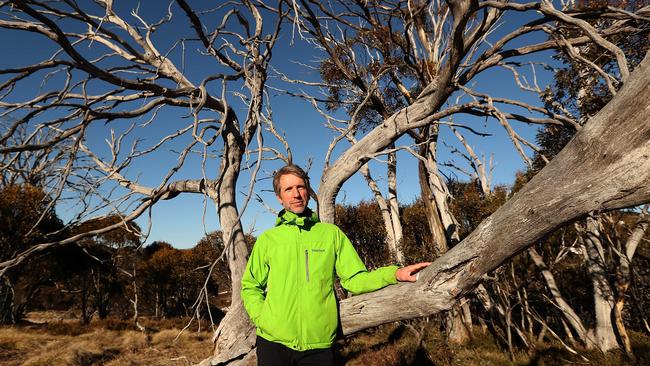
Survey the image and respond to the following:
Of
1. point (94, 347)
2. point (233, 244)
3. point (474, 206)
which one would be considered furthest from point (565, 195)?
point (94, 347)

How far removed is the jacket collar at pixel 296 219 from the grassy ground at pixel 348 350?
12.2 feet

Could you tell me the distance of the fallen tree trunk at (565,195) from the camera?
1.03 m

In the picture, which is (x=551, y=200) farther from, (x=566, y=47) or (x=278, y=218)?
(x=566, y=47)

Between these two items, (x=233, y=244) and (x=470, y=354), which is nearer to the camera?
(x=233, y=244)

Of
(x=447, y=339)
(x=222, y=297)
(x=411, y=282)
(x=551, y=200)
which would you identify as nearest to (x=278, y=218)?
(x=411, y=282)

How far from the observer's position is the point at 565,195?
117cm

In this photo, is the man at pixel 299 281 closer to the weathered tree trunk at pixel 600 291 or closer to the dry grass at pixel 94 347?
the weathered tree trunk at pixel 600 291

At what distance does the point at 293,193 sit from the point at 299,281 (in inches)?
22.6

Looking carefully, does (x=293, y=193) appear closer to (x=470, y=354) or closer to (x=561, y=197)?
(x=561, y=197)

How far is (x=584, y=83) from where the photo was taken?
5.82 meters

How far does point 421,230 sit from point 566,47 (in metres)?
15.8

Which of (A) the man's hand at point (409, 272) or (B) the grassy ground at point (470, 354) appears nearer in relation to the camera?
(A) the man's hand at point (409, 272)

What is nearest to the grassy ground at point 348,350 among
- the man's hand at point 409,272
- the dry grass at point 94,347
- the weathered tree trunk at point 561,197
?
the dry grass at point 94,347

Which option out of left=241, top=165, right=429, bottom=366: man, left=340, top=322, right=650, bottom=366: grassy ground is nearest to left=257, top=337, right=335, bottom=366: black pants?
left=241, top=165, right=429, bottom=366: man
